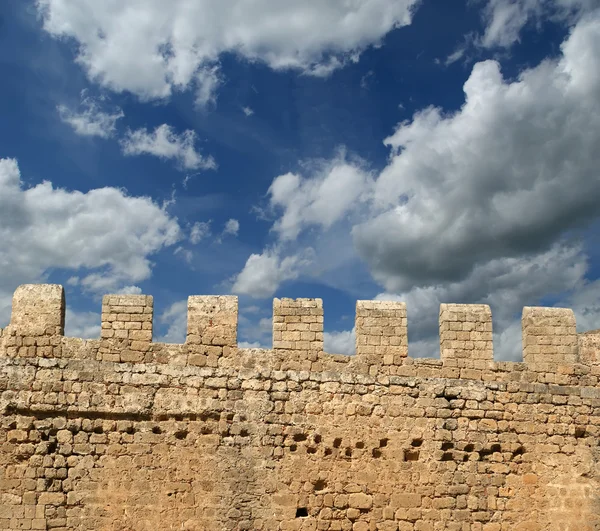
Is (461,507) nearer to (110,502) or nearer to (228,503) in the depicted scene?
(228,503)

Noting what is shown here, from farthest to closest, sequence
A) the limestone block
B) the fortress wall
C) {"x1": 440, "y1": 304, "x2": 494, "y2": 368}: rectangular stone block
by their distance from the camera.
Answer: {"x1": 440, "y1": 304, "x2": 494, "y2": 368}: rectangular stone block → the fortress wall → the limestone block

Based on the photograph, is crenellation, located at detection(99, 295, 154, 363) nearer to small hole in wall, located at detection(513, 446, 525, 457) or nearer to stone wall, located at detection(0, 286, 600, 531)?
stone wall, located at detection(0, 286, 600, 531)

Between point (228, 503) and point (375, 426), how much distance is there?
190 cm

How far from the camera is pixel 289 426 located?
7648 mm

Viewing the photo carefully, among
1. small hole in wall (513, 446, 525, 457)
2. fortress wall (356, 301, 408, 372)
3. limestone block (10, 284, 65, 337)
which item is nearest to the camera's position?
limestone block (10, 284, 65, 337)

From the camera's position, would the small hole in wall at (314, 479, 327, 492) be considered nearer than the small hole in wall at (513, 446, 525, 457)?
Yes

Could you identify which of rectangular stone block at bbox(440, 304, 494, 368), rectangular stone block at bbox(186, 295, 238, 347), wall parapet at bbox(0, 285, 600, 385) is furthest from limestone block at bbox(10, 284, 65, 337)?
rectangular stone block at bbox(440, 304, 494, 368)

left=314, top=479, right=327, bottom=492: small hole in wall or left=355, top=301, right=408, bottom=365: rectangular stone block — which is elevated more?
left=355, top=301, right=408, bottom=365: rectangular stone block

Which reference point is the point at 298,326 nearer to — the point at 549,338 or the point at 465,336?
the point at 465,336

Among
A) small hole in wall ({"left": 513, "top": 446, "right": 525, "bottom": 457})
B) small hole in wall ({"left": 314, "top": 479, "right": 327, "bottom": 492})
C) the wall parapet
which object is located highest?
the wall parapet

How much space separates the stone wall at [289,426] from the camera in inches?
289

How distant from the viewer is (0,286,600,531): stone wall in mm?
7340

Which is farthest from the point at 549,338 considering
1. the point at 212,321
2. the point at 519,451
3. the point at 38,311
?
the point at 38,311

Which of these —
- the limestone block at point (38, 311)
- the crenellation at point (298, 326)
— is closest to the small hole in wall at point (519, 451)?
the crenellation at point (298, 326)
